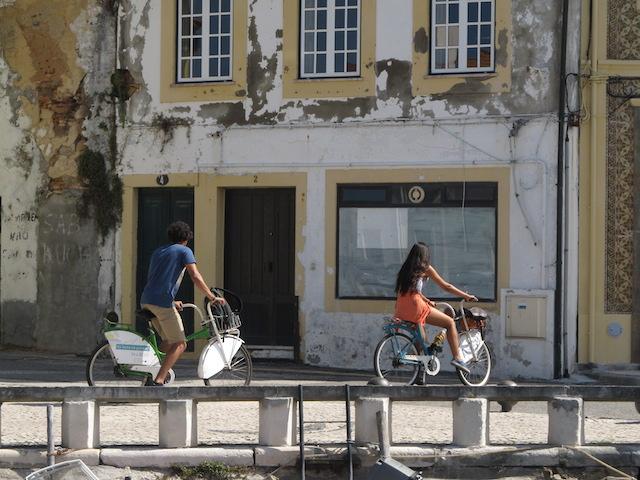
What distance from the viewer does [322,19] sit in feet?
55.7

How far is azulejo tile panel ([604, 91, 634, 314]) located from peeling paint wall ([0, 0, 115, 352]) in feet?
22.8

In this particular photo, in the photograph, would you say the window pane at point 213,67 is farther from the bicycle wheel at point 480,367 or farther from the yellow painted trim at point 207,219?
the bicycle wheel at point 480,367

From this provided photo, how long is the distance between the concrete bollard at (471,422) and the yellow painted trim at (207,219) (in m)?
6.94

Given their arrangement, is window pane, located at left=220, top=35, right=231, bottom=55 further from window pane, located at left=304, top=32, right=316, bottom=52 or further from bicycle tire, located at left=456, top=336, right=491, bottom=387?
bicycle tire, located at left=456, top=336, right=491, bottom=387

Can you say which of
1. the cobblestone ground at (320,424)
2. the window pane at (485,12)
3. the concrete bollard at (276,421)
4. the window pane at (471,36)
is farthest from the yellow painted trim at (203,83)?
the concrete bollard at (276,421)

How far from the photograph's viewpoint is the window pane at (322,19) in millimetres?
16953

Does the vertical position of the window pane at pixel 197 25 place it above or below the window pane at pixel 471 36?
above

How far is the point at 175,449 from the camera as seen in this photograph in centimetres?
995

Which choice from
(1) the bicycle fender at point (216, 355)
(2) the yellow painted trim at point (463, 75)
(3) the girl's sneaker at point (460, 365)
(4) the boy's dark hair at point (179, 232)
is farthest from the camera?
(2) the yellow painted trim at point (463, 75)

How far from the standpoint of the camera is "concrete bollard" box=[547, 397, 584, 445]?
395 inches

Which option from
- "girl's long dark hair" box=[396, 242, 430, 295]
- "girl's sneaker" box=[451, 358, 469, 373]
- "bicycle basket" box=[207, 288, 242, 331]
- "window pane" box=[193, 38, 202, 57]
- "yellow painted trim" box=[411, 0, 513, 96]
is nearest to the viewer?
"bicycle basket" box=[207, 288, 242, 331]

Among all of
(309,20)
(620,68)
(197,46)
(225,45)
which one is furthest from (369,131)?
(620,68)

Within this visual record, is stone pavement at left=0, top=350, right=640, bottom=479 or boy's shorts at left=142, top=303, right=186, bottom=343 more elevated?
boy's shorts at left=142, top=303, right=186, bottom=343

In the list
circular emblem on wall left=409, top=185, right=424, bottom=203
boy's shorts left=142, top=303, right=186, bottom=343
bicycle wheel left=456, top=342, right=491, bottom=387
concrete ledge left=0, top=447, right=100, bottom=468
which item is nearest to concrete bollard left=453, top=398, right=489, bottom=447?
concrete ledge left=0, top=447, right=100, bottom=468
